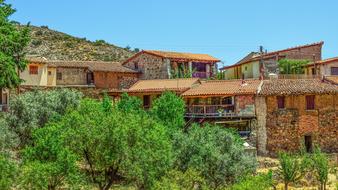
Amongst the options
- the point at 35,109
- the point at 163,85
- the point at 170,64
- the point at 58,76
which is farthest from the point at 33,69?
the point at 170,64

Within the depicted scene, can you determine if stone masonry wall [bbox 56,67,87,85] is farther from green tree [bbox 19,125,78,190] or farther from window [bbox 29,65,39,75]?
green tree [bbox 19,125,78,190]

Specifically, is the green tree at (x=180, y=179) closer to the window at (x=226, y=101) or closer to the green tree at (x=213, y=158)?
the green tree at (x=213, y=158)

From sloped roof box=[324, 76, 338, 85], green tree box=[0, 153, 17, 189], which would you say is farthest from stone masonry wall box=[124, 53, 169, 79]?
green tree box=[0, 153, 17, 189]

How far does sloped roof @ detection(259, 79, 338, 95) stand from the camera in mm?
43375

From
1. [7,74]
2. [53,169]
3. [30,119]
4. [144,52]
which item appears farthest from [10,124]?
[144,52]

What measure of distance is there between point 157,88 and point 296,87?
1274cm

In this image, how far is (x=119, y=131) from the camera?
89.2 feet

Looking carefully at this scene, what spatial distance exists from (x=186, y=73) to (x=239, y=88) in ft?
37.8

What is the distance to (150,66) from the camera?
5641 centimetres

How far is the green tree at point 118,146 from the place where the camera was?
27188 millimetres

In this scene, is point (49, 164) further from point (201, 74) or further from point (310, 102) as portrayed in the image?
point (201, 74)

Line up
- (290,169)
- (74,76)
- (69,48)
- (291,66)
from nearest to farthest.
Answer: (290,169) → (291,66) → (74,76) → (69,48)

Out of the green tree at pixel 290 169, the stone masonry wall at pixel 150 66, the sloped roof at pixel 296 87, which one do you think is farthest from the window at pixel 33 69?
the green tree at pixel 290 169

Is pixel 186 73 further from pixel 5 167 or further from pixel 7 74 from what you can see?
pixel 5 167
